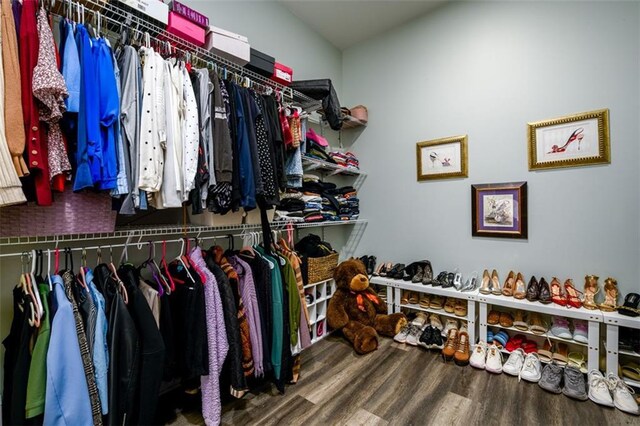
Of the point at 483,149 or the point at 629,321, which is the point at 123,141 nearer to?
the point at 483,149

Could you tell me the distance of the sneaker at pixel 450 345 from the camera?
2031 millimetres

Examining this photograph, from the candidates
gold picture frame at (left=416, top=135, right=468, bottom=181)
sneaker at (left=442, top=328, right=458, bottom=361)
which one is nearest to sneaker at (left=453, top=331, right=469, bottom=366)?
sneaker at (left=442, top=328, right=458, bottom=361)

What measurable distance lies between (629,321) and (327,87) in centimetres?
253

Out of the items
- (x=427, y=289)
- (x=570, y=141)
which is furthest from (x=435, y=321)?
(x=570, y=141)

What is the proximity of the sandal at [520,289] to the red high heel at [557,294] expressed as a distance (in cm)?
16

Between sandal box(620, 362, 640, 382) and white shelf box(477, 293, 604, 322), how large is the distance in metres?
0.32

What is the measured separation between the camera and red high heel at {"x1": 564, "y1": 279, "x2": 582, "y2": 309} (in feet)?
5.94

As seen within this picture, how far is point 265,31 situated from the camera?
7.69 feet

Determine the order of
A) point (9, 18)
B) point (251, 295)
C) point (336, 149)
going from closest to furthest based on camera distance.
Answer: point (9, 18) < point (251, 295) < point (336, 149)

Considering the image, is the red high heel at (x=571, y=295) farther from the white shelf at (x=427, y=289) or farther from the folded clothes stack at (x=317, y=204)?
the folded clothes stack at (x=317, y=204)

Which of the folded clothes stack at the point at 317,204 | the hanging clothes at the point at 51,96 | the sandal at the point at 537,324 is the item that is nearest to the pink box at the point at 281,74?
the folded clothes stack at the point at 317,204

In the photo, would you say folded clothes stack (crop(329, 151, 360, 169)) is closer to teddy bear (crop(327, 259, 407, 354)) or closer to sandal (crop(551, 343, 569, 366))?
teddy bear (crop(327, 259, 407, 354))

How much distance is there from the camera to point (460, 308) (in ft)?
7.38

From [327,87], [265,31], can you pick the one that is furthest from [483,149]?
[265,31]
